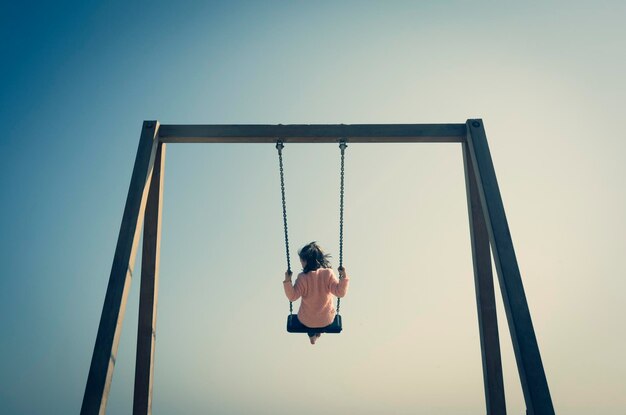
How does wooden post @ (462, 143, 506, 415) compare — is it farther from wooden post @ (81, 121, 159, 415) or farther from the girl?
wooden post @ (81, 121, 159, 415)

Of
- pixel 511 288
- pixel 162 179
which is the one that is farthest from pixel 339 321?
pixel 162 179

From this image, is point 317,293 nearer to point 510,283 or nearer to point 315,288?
point 315,288

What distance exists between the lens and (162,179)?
4.35 m

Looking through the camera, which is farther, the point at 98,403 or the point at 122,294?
the point at 122,294

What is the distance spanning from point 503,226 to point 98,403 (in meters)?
2.94

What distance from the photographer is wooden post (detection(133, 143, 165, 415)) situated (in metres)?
4.06

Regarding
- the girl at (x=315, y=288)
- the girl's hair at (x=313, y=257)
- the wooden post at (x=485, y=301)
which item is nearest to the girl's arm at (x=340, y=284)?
the girl at (x=315, y=288)

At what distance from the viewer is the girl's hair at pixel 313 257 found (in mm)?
4781

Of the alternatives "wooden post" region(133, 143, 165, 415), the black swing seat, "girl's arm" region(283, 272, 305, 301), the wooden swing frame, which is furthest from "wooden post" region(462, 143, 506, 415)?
"wooden post" region(133, 143, 165, 415)

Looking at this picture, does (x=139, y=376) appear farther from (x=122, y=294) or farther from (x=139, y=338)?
(x=122, y=294)

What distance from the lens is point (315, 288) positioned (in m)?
4.67

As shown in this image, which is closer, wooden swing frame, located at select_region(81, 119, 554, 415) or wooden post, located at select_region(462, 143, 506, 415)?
wooden swing frame, located at select_region(81, 119, 554, 415)

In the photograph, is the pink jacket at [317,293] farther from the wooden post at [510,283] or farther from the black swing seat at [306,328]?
the wooden post at [510,283]

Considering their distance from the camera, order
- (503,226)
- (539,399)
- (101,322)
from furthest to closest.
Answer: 1. (503,226)
2. (101,322)
3. (539,399)
